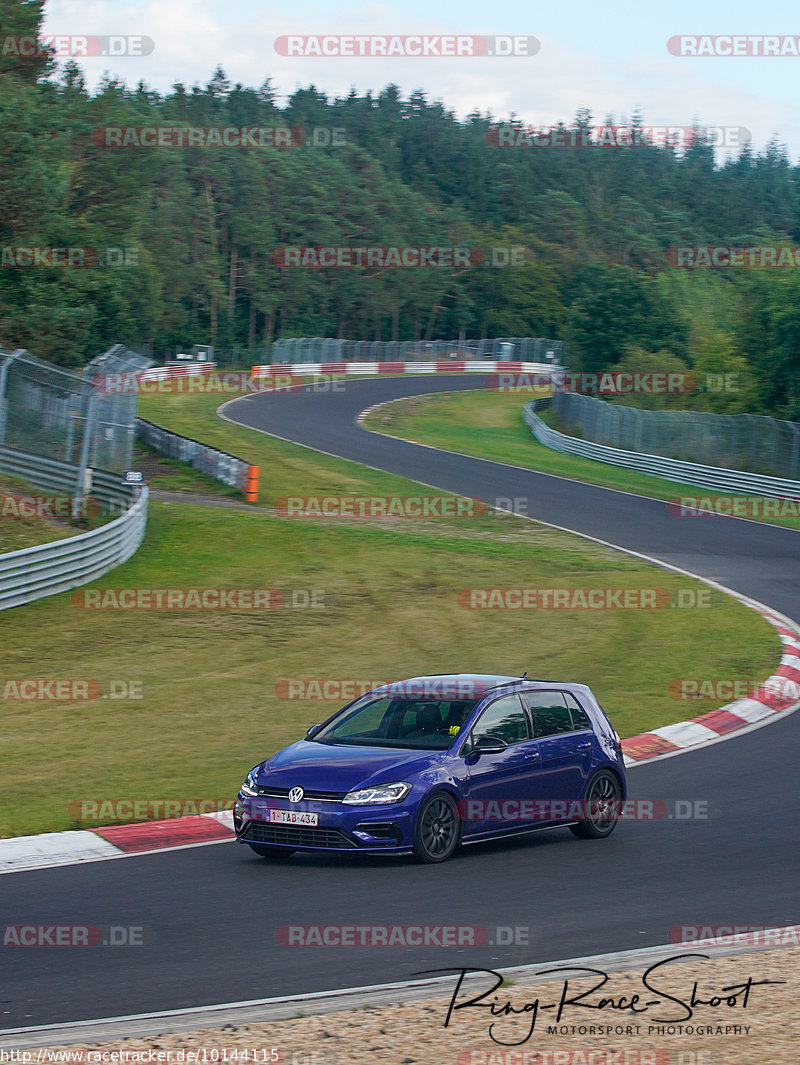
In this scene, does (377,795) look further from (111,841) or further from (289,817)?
(111,841)

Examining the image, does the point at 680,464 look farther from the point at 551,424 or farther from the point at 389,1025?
the point at 389,1025

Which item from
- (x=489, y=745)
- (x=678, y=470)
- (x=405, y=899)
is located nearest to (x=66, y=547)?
(x=489, y=745)

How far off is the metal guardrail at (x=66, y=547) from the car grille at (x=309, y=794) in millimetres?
11578

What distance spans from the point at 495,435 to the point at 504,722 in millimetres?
46631

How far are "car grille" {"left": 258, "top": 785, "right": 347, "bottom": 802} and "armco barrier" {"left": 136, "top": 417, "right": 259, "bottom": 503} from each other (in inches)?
958

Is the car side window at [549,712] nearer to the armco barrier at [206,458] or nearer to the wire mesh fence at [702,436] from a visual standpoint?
the armco barrier at [206,458]

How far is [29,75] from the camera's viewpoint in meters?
56.2

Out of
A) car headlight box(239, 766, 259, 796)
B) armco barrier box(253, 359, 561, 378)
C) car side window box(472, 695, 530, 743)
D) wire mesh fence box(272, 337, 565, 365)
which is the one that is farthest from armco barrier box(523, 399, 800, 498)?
wire mesh fence box(272, 337, 565, 365)

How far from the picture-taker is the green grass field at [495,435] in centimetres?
4144

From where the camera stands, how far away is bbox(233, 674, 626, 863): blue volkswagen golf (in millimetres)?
9273

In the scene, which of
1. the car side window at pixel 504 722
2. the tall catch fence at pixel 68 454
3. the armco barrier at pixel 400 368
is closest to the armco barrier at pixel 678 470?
the tall catch fence at pixel 68 454

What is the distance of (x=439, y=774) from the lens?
9523 mm

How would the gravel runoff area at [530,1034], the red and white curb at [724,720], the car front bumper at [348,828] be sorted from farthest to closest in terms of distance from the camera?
the red and white curb at [724,720], the car front bumper at [348,828], the gravel runoff area at [530,1034]

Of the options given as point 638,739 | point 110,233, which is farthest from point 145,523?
point 110,233
